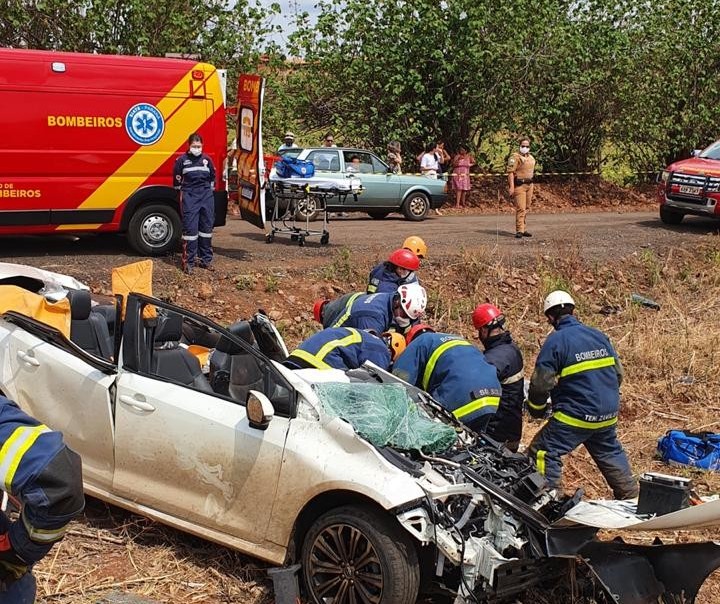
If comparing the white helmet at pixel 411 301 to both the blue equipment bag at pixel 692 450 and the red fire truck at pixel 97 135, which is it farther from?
the red fire truck at pixel 97 135

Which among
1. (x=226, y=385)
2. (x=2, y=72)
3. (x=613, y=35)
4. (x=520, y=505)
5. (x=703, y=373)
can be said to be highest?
(x=613, y=35)

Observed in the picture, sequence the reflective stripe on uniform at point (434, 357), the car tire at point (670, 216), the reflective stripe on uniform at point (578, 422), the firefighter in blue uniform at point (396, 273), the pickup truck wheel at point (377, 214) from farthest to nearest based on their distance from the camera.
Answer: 1. the pickup truck wheel at point (377, 214)
2. the car tire at point (670, 216)
3. the firefighter in blue uniform at point (396, 273)
4. the reflective stripe on uniform at point (578, 422)
5. the reflective stripe on uniform at point (434, 357)

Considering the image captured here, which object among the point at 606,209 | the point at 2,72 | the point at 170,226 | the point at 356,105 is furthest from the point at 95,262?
the point at 606,209

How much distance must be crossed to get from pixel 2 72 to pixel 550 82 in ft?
49.4

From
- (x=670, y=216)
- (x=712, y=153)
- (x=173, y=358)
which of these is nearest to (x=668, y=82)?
(x=712, y=153)

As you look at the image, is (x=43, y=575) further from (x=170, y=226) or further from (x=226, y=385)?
(x=170, y=226)

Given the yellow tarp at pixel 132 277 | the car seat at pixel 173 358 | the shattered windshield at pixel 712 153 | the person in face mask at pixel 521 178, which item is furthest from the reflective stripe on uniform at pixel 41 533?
the shattered windshield at pixel 712 153

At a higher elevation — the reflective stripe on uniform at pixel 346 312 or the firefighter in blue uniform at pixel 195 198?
the firefighter in blue uniform at pixel 195 198

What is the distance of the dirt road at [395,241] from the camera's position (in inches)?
494

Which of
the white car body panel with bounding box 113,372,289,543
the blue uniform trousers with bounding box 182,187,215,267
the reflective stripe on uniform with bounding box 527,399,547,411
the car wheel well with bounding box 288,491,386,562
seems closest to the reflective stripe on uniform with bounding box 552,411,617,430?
the reflective stripe on uniform with bounding box 527,399,547,411

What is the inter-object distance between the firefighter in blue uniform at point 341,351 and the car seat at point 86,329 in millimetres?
1249

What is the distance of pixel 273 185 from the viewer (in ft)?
46.0

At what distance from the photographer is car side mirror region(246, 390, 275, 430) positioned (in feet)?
15.3

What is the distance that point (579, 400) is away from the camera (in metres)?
6.29
